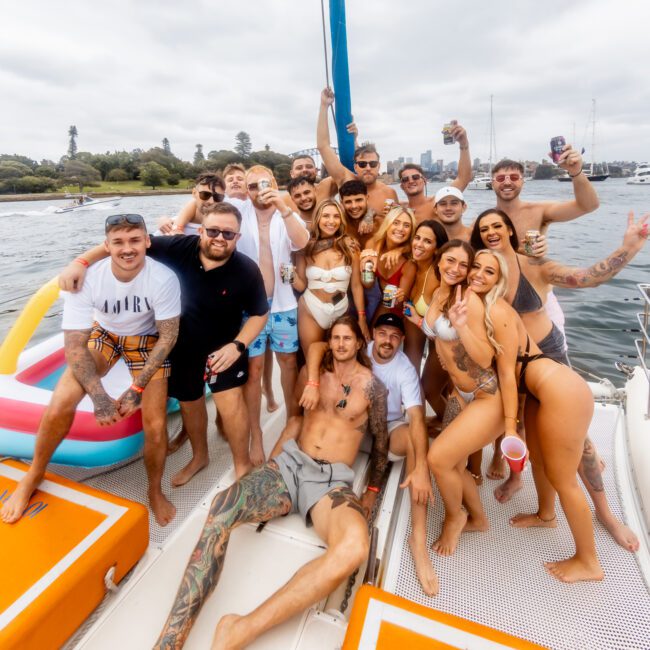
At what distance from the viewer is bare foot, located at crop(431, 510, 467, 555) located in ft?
7.08

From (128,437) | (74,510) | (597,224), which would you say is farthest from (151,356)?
(597,224)

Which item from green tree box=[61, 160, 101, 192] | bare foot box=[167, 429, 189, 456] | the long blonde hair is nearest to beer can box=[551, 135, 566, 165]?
the long blonde hair

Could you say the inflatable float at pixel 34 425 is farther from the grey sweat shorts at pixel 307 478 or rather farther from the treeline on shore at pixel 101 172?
the treeline on shore at pixel 101 172

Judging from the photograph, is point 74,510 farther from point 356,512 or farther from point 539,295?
point 539,295

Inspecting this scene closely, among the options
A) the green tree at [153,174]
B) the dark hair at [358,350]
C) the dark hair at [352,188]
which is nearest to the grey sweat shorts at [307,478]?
the dark hair at [358,350]

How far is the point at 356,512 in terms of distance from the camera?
79.1 inches

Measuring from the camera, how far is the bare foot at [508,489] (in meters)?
2.57

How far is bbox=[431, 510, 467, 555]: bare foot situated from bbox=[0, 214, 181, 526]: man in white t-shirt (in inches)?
63.8

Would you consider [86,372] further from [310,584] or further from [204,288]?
[310,584]

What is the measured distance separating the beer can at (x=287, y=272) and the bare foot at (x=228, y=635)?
2010 mm

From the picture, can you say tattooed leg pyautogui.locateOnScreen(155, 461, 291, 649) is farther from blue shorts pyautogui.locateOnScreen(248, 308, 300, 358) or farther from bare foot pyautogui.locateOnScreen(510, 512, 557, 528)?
bare foot pyautogui.locateOnScreen(510, 512, 557, 528)

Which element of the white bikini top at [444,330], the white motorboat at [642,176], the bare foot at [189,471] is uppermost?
the white motorboat at [642,176]

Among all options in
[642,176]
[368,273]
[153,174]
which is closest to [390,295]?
[368,273]

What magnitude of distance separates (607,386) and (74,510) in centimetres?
443
